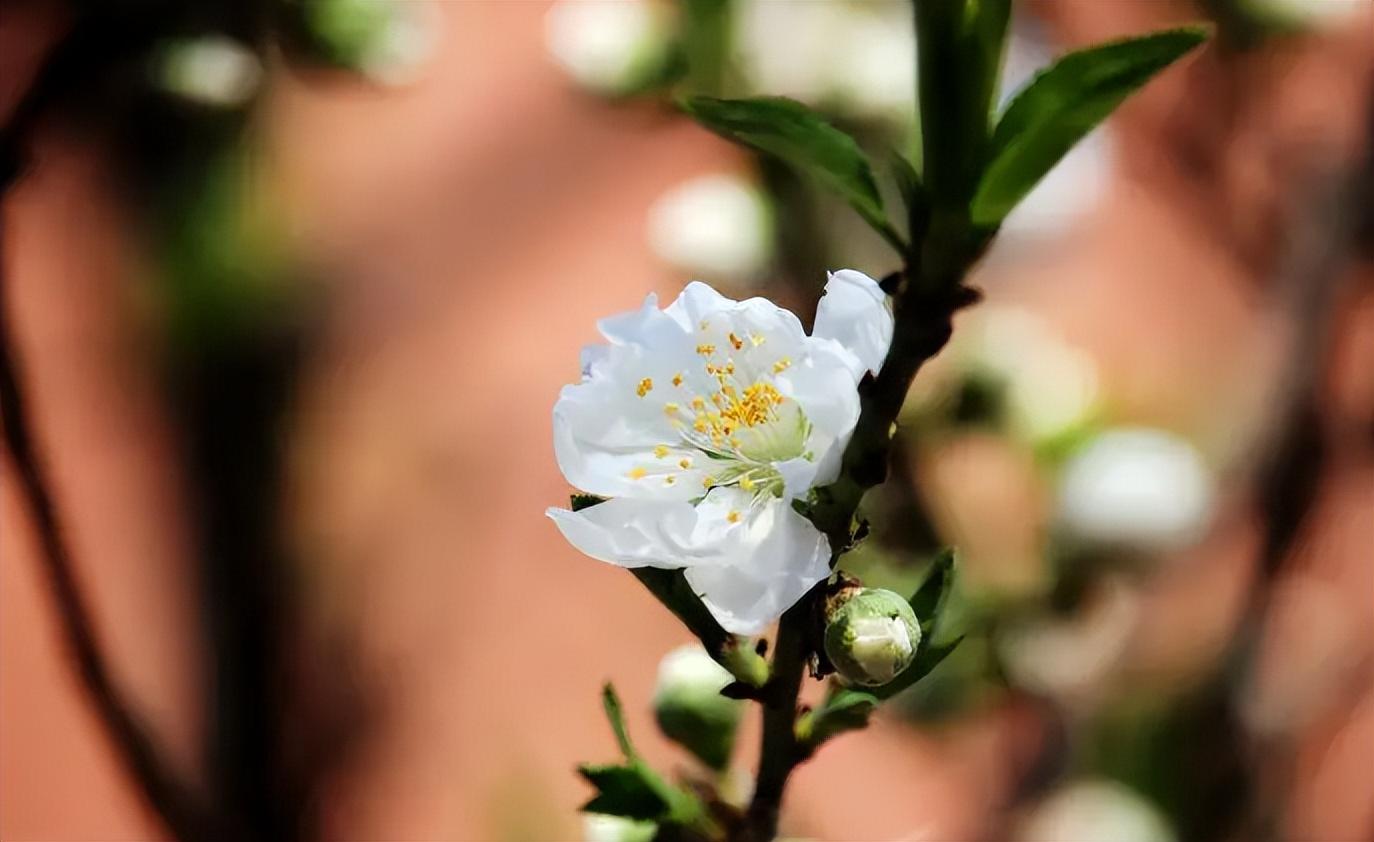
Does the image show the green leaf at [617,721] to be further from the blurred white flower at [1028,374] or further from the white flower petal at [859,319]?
the blurred white flower at [1028,374]

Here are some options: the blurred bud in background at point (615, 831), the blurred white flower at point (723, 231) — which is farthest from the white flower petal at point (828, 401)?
the blurred white flower at point (723, 231)

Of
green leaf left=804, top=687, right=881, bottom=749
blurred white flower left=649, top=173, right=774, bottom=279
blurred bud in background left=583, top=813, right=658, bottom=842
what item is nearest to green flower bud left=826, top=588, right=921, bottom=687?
green leaf left=804, top=687, right=881, bottom=749

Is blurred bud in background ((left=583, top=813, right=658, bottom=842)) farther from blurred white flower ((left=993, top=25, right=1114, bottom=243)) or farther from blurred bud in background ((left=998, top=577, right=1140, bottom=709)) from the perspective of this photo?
blurred white flower ((left=993, top=25, right=1114, bottom=243))

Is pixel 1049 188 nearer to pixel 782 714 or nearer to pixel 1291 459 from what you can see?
pixel 1291 459

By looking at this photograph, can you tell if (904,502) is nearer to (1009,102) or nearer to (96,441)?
(1009,102)

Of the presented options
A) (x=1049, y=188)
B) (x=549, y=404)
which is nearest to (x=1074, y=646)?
(x=1049, y=188)
